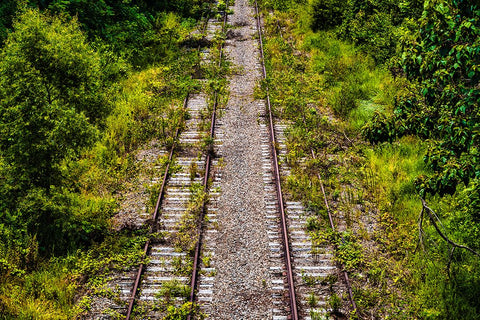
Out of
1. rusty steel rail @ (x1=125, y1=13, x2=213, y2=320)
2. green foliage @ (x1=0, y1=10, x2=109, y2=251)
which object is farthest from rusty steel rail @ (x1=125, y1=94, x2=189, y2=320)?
green foliage @ (x1=0, y1=10, x2=109, y2=251)

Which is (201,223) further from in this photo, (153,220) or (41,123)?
(41,123)

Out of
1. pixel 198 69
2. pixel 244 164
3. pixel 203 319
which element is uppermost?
pixel 198 69

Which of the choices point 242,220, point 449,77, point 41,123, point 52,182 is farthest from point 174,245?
point 449,77

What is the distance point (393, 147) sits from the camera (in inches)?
510

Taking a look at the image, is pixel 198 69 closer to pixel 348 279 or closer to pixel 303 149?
pixel 303 149

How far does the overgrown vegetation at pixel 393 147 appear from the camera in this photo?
624cm

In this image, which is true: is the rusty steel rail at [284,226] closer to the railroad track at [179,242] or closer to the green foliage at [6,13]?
the railroad track at [179,242]

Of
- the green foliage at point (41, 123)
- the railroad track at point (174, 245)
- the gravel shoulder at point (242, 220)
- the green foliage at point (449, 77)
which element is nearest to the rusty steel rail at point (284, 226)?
the gravel shoulder at point (242, 220)

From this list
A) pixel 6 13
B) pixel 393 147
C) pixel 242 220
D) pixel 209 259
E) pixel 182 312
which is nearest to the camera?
pixel 182 312

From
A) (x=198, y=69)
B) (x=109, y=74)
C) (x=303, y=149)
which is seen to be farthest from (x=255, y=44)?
(x=303, y=149)

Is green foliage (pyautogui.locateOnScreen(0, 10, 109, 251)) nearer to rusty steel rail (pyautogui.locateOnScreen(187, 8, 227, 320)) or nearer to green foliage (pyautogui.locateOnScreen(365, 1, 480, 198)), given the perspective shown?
rusty steel rail (pyautogui.locateOnScreen(187, 8, 227, 320))

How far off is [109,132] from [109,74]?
4029mm

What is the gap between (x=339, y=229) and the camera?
10.1 m

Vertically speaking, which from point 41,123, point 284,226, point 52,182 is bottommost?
point 284,226
